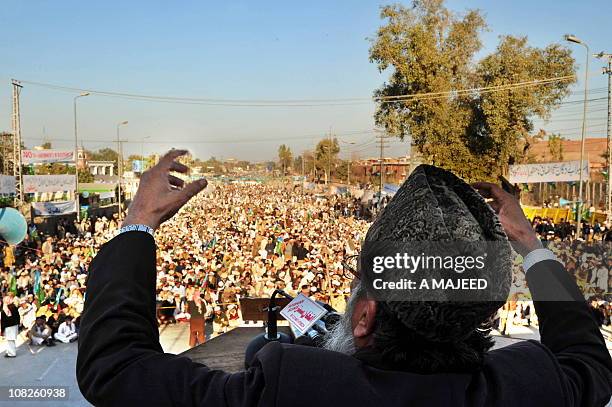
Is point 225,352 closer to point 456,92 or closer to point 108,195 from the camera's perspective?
point 456,92

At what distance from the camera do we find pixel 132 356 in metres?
0.61

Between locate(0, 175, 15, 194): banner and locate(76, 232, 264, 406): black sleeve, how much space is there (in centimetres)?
1387

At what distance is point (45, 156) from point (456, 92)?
14.1 metres

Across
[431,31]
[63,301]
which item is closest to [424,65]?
[431,31]

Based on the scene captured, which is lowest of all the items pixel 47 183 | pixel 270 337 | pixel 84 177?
pixel 84 177

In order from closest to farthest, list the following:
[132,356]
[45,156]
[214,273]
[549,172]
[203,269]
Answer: [132,356]
[214,273]
[203,269]
[549,172]
[45,156]

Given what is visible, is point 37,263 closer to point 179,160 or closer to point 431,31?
point 431,31

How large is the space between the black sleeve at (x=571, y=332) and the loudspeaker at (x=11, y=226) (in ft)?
36.2

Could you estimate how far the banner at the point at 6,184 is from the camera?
41.4 feet

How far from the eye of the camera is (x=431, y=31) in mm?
11953

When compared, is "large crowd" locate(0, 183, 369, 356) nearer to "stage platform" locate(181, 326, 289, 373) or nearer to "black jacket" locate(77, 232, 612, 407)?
"stage platform" locate(181, 326, 289, 373)

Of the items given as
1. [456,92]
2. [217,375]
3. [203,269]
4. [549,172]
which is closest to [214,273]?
[203,269]

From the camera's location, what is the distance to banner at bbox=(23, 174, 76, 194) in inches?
591

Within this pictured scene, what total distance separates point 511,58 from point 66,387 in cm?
1129
